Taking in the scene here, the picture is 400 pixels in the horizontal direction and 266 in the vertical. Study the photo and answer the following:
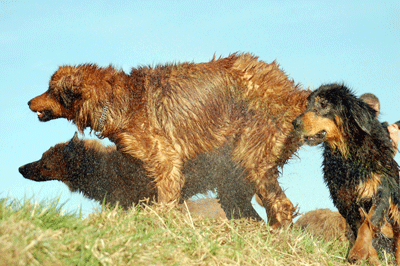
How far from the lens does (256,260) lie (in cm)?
402

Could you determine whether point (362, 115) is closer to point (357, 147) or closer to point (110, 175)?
point (357, 147)

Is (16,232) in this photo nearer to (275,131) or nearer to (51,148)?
(275,131)

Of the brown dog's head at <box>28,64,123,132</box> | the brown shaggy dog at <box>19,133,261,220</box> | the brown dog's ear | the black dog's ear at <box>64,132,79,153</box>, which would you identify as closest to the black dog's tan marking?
the brown shaggy dog at <box>19,133,261,220</box>

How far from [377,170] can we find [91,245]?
3664 mm

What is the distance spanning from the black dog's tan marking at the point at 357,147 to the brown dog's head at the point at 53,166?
5602 millimetres

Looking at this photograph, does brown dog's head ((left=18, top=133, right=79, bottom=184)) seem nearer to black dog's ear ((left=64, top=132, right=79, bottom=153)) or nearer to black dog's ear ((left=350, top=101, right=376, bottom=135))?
black dog's ear ((left=64, top=132, right=79, bottom=153))

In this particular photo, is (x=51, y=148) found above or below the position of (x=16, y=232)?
above

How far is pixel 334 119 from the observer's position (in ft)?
16.9

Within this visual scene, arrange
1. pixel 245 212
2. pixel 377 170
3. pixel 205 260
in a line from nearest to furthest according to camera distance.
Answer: pixel 205 260, pixel 377 170, pixel 245 212

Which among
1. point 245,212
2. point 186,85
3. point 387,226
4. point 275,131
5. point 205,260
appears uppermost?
point 186,85

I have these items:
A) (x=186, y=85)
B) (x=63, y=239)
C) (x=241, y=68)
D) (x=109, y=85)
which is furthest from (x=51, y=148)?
(x=63, y=239)

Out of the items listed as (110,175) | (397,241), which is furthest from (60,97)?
(397,241)

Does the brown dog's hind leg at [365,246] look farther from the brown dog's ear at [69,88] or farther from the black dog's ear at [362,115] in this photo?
the brown dog's ear at [69,88]

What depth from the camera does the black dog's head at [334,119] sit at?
505 cm
